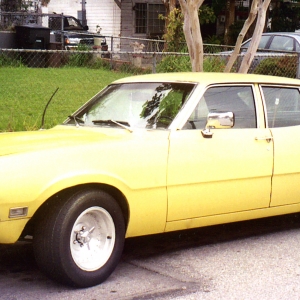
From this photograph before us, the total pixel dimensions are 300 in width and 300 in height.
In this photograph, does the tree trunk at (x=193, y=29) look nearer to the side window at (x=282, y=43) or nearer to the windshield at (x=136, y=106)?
the windshield at (x=136, y=106)

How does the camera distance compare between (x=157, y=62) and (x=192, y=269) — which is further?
(x=157, y=62)

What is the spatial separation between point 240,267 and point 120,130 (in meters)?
1.50

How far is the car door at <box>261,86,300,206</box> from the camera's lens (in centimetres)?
607

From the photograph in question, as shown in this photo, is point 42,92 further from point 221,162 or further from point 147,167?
point 147,167

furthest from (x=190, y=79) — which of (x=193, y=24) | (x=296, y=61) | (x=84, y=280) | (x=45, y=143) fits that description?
(x=296, y=61)

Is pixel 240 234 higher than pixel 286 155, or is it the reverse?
pixel 286 155

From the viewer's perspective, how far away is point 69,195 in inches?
188

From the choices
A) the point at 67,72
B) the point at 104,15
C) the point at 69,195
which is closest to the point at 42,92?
the point at 67,72

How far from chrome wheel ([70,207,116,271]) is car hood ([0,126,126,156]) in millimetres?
550

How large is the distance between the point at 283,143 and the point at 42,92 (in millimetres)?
7931

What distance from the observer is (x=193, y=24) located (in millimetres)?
9641

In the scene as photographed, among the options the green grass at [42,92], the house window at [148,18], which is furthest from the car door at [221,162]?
the house window at [148,18]

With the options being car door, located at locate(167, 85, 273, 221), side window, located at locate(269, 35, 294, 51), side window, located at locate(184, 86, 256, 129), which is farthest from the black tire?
side window, located at locate(269, 35, 294, 51)

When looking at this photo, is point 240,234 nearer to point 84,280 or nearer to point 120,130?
point 120,130
